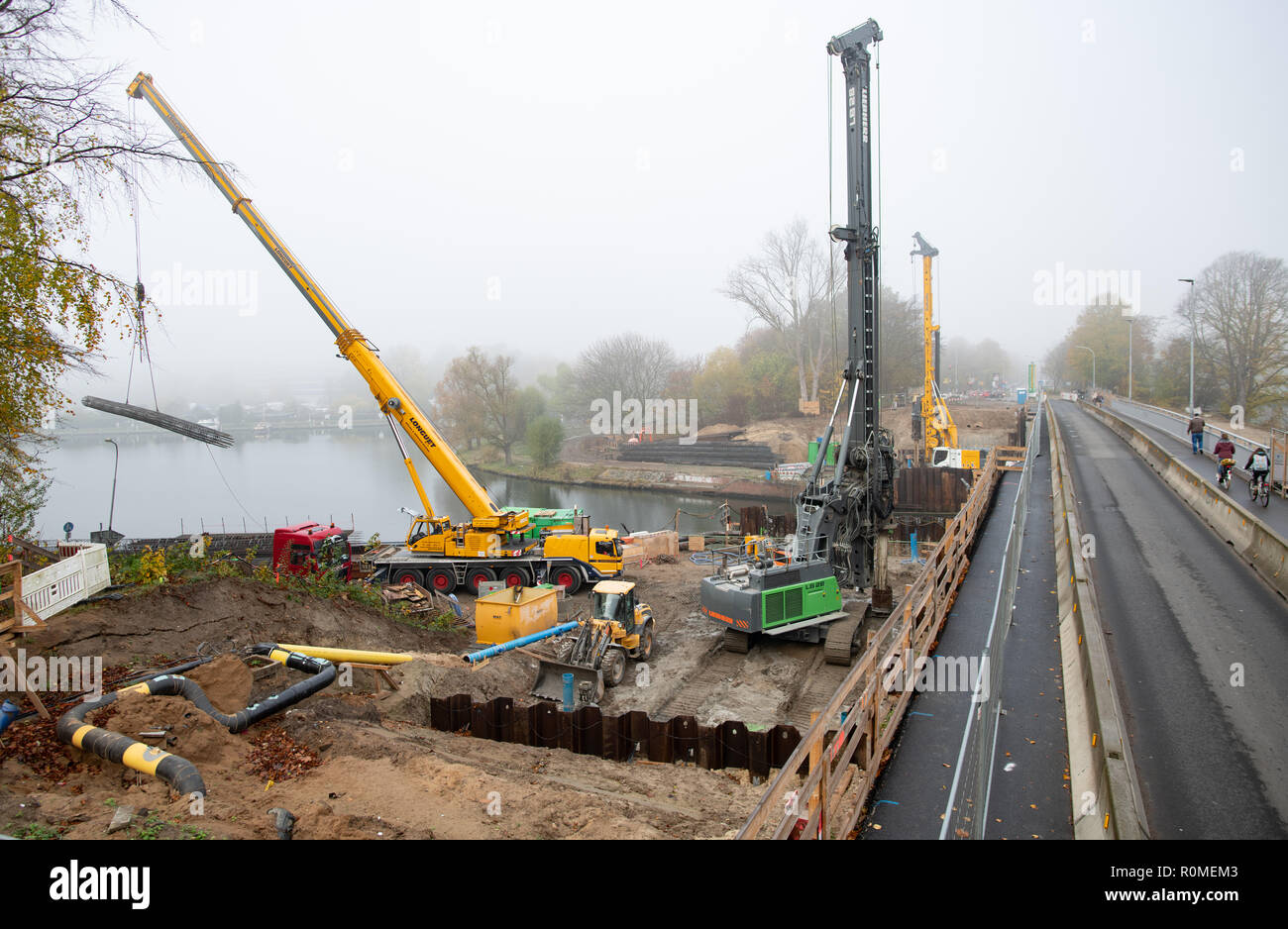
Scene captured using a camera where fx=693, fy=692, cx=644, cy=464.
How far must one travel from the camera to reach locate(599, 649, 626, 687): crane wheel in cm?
1502

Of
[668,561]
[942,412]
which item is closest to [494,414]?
[942,412]

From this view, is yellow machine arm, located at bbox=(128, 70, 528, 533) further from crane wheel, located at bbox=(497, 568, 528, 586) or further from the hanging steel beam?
the hanging steel beam

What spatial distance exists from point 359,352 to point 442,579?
308 inches

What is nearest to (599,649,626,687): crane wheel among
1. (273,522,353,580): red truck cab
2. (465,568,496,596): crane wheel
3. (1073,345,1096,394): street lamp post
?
(465,568,496,596): crane wheel

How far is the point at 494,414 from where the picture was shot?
81188mm

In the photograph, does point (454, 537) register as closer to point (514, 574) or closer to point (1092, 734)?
point (514, 574)

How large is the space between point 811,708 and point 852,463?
19.1 feet

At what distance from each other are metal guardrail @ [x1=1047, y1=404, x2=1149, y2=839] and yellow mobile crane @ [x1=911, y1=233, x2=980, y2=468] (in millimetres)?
29764

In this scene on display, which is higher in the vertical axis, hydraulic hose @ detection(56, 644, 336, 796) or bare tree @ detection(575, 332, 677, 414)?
bare tree @ detection(575, 332, 677, 414)

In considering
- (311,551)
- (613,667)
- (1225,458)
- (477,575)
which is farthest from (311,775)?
(1225,458)

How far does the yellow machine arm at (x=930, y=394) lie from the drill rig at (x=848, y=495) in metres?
25.5

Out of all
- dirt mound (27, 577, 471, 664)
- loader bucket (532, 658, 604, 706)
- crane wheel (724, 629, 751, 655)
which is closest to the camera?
dirt mound (27, 577, 471, 664)
